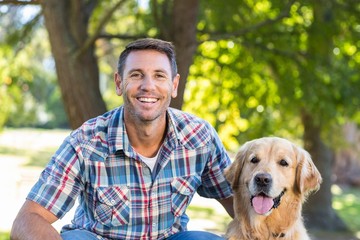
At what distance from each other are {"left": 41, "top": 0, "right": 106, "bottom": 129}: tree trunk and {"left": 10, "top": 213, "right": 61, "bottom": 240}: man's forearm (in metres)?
3.27

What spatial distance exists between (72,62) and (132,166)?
316cm

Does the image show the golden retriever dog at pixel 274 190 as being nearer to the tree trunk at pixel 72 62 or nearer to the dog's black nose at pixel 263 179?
the dog's black nose at pixel 263 179

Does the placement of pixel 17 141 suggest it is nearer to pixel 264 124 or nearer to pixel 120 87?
pixel 264 124

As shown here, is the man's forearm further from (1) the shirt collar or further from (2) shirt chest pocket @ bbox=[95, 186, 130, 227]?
(1) the shirt collar

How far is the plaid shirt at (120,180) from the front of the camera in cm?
368

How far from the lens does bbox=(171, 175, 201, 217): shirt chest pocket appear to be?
12.8 feet

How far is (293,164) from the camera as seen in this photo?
12.9ft

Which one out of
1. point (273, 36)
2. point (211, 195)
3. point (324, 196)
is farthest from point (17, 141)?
point (211, 195)

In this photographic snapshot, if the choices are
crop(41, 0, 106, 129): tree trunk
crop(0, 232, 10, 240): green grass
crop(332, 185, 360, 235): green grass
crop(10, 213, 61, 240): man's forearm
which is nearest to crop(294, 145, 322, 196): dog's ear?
crop(10, 213, 61, 240): man's forearm

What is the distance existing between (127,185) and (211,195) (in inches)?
28.4

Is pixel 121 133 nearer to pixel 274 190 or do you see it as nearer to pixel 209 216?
pixel 274 190

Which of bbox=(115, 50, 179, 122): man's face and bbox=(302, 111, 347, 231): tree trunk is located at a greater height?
bbox=(115, 50, 179, 122): man's face

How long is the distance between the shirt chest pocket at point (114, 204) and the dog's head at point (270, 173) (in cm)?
67

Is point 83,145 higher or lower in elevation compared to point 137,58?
lower
